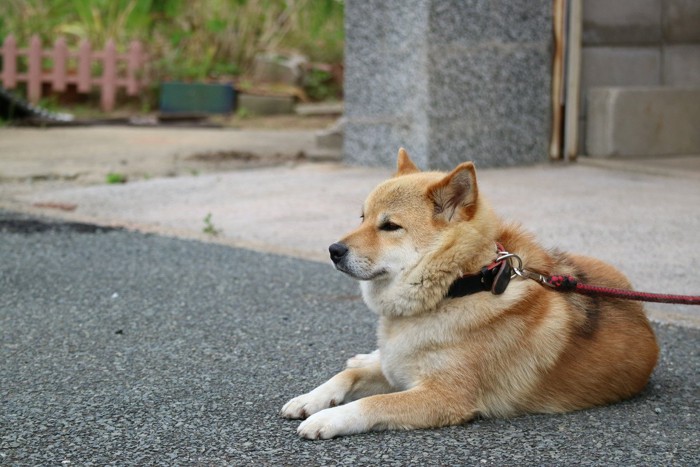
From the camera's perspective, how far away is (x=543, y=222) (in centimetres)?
664

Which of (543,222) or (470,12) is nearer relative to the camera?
(543,222)

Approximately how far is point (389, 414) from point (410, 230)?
661 mm

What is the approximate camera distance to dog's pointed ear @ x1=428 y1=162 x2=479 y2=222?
3369mm

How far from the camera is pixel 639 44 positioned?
29.8 ft

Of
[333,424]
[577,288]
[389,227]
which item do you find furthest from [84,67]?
[333,424]

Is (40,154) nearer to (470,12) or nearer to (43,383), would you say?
(470,12)

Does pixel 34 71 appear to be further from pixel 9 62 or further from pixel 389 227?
pixel 389 227

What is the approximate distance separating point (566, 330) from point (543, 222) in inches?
130

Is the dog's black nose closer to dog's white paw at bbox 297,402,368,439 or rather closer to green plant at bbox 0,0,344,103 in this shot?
dog's white paw at bbox 297,402,368,439

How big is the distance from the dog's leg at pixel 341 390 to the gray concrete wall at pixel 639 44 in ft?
19.8

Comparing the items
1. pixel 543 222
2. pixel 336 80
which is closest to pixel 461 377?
pixel 543 222

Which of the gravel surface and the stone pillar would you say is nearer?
the gravel surface

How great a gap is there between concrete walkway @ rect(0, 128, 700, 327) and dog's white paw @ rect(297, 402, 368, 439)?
7.25 ft

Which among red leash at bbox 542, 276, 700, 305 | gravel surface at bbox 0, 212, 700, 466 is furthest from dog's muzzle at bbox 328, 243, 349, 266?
red leash at bbox 542, 276, 700, 305
